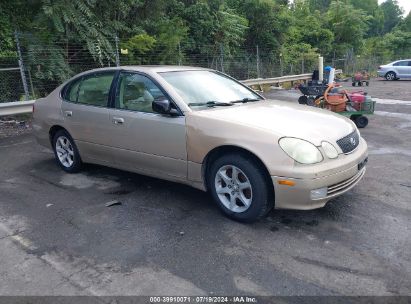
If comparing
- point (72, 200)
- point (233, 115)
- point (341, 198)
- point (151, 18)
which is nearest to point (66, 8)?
point (151, 18)

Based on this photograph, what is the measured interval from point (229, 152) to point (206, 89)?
1111mm

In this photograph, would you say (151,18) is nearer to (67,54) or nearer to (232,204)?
(67,54)

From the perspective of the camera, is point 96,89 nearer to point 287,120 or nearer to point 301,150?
point 287,120

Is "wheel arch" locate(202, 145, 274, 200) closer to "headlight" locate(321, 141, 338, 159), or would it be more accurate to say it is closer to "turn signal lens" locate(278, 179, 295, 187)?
"turn signal lens" locate(278, 179, 295, 187)

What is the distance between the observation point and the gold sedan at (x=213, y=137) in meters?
3.84

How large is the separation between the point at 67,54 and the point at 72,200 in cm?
779

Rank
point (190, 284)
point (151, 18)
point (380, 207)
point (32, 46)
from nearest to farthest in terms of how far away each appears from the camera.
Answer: point (190, 284) < point (380, 207) < point (32, 46) < point (151, 18)

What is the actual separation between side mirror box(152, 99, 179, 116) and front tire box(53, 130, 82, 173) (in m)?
1.89

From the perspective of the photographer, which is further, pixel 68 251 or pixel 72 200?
pixel 72 200

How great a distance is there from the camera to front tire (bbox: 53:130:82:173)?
19.2ft

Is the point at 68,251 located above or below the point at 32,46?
below

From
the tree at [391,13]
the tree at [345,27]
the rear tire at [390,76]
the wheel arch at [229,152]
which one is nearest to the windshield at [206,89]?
the wheel arch at [229,152]

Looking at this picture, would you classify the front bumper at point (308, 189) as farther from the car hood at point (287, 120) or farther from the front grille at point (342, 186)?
the car hood at point (287, 120)

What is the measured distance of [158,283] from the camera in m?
3.16
